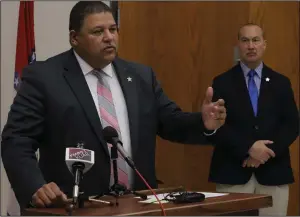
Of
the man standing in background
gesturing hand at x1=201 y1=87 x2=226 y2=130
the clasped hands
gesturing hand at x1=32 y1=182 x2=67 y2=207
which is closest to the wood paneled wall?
the man standing in background

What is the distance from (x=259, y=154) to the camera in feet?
13.0

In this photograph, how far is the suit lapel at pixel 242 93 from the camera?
13.5 feet

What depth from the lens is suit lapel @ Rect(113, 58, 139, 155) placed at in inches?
113

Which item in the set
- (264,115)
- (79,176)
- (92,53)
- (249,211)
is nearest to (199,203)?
(249,211)

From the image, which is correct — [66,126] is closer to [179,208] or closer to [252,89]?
[179,208]

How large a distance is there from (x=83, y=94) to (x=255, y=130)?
1665 mm

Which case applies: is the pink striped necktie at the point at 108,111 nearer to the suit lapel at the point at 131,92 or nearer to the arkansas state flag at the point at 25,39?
the suit lapel at the point at 131,92

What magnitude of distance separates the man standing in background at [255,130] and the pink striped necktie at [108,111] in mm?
1279

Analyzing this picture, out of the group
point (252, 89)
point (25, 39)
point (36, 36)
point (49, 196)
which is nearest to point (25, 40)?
point (25, 39)

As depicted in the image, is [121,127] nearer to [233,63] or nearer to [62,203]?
[62,203]

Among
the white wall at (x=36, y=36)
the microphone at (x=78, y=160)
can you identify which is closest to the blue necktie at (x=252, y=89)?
the white wall at (x=36, y=36)

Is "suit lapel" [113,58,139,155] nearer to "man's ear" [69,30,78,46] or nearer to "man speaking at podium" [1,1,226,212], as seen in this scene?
"man speaking at podium" [1,1,226,212]

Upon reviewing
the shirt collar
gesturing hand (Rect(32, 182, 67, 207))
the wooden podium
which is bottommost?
the wooden podium

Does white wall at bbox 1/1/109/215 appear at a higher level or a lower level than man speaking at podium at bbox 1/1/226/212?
higher
